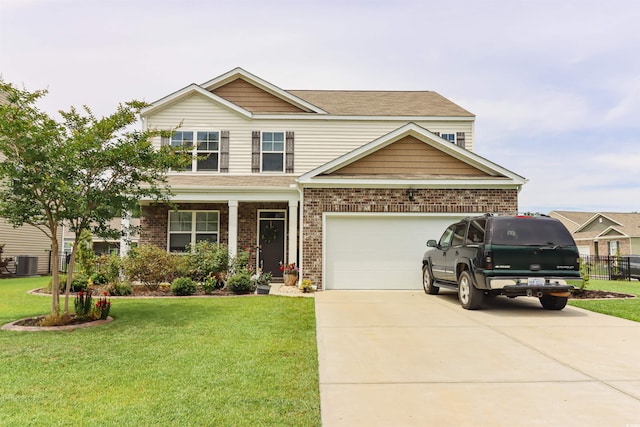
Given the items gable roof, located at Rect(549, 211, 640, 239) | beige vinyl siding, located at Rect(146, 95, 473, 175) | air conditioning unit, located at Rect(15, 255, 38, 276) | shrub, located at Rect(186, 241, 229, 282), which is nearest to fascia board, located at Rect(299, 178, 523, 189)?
beige vinyl siding, located at Rect(146, 95, 473, 175)

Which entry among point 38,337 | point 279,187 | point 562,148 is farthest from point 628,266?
point 38,337

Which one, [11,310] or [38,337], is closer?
[38,337]

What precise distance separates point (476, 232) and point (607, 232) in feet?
109

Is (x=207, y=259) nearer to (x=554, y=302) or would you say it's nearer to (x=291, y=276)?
(x=291, y=276)

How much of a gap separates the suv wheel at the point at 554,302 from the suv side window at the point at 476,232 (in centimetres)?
196

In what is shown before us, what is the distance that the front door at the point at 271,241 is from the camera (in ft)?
49.6

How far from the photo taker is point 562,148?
73.7 feet

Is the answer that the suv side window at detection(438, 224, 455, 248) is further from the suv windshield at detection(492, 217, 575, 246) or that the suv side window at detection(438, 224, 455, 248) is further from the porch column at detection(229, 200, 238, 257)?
the porch column at detection(229, 200, 238, 257)

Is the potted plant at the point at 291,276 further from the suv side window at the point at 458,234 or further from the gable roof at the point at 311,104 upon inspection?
the gable roof at the point at 311,104

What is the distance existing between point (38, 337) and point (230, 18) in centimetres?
756

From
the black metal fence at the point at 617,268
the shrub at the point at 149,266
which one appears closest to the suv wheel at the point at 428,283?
the shrub at the point at 149,266

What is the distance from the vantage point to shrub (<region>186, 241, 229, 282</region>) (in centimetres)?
1255

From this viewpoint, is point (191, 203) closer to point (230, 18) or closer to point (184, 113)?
point (184, 113)

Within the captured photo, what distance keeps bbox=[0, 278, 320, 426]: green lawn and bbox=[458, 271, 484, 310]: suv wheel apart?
11.0 ft
